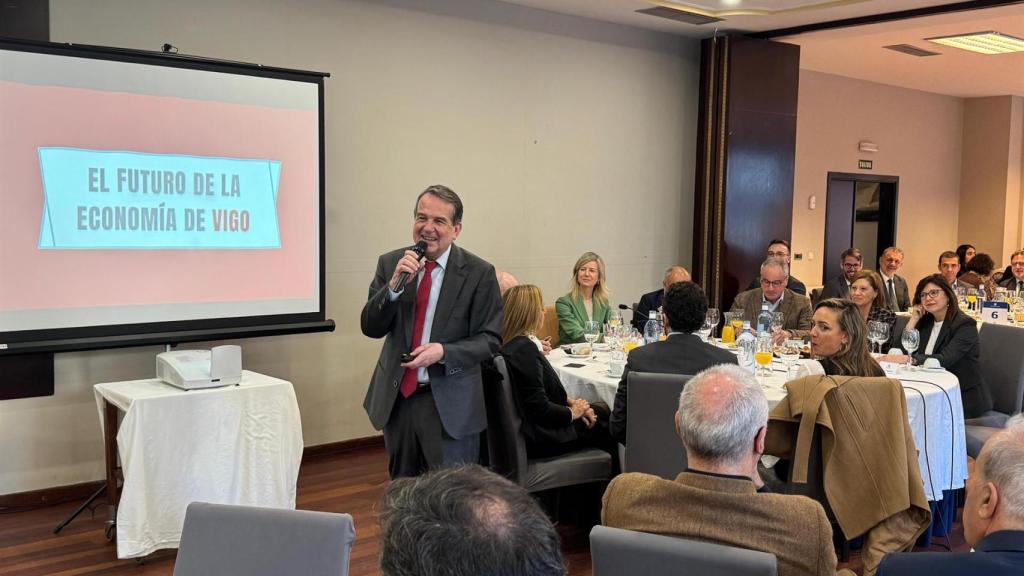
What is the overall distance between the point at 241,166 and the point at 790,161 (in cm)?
512

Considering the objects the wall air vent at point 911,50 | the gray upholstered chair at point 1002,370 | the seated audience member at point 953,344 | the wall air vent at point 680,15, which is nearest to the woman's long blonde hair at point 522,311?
the seated audience member at point 953,344

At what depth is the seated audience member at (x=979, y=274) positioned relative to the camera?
28.9ft

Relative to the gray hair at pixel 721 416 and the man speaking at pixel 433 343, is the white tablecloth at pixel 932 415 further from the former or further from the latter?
the gray hair at pixel 721 416

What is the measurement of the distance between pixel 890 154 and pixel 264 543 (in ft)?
37.9

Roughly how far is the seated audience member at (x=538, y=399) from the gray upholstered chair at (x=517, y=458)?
5cm

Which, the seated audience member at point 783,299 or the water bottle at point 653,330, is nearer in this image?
the water bottle at point 653,330

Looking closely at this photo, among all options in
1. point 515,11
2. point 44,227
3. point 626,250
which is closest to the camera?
point 44,227

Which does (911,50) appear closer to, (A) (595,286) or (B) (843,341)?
(A) (595,286)

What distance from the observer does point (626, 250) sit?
301 inches

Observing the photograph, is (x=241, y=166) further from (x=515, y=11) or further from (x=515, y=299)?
(x=515, y=11)

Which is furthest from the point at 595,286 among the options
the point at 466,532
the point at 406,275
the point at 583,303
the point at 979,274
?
the point at 979,274

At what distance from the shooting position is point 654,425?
144 inches

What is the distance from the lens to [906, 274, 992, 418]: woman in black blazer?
187 inches

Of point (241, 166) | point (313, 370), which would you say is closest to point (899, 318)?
point (313, 370)
